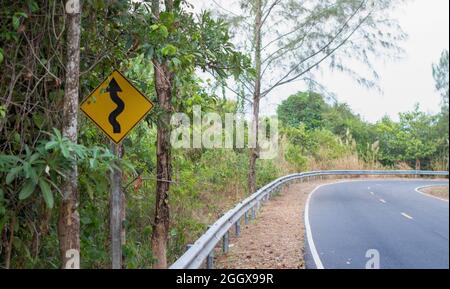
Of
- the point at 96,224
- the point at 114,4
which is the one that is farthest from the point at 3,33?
the point at 96,224

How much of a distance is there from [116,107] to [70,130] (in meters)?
1.07

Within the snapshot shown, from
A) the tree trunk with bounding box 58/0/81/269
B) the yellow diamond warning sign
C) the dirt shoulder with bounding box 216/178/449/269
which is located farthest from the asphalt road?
the tree trunk with bounding box 58/0/81/269

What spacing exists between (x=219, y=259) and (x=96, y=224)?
111 inches

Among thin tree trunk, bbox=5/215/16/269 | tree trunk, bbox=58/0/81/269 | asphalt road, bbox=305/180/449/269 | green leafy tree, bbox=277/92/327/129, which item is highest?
green leafy tree, bbox=277/92/327/129

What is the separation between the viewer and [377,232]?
12539 millimetres

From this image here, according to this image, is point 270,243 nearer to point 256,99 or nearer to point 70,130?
point 70,130

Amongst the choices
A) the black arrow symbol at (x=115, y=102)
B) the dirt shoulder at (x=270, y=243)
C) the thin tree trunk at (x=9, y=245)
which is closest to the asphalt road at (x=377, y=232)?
the dirt shoulder at (x=270, y=243)

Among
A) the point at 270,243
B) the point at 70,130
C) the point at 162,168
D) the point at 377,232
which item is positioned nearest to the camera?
the point at 70,130

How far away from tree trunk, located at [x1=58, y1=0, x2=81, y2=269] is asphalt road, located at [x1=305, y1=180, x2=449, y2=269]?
448 cm

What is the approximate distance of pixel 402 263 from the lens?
9.01 m

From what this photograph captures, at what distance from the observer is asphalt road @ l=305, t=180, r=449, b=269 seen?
30.2 feet

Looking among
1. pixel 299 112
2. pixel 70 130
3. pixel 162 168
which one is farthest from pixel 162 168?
pixel 299 112

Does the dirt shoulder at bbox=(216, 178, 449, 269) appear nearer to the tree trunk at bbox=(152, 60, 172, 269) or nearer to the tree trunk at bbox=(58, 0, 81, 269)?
the tree trunk at bbox=(152, 60, 172, 269)

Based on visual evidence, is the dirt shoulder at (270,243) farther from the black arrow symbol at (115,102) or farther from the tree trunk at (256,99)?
the black arrow symbol at (115,102)
